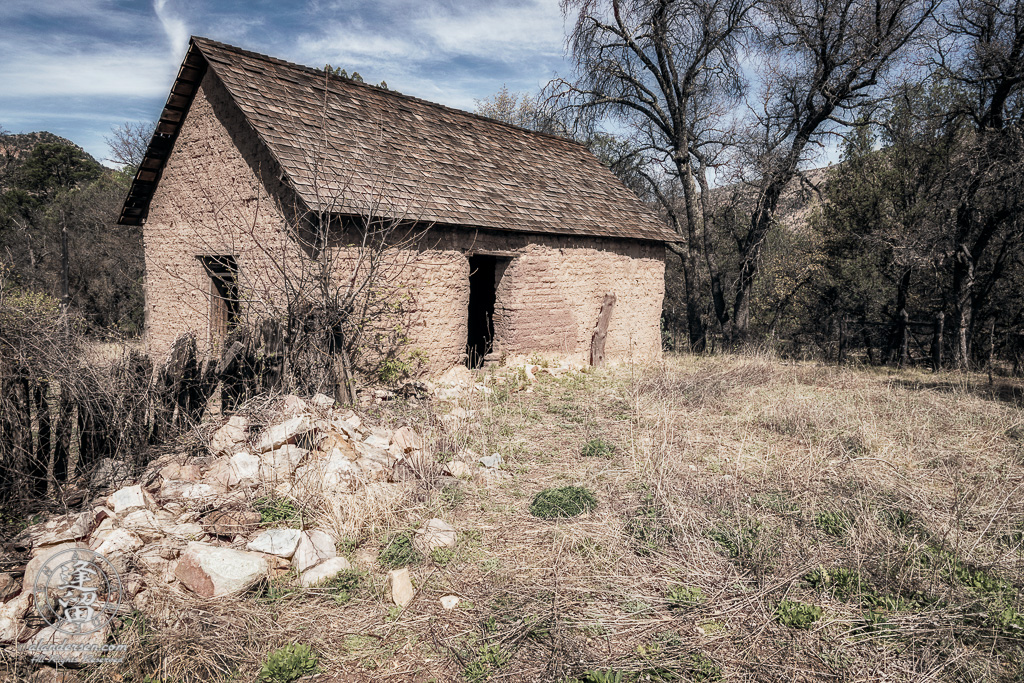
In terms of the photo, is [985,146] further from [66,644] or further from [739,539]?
[66,644]

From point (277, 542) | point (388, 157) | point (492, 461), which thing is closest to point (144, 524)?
point (277, 542)

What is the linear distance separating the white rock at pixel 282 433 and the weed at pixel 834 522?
448 cm

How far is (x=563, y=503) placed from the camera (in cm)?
475

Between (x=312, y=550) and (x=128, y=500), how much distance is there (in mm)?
1456

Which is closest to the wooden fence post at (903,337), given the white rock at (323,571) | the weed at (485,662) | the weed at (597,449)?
the weed at (597,449)

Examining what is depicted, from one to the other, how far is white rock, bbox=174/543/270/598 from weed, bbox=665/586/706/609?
2.69 m

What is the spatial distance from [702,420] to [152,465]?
6180mm

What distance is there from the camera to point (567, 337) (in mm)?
11438

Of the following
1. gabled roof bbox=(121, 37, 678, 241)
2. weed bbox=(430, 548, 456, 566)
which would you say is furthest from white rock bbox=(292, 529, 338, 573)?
gabled roof bbox=(121, 37, 678, 241)

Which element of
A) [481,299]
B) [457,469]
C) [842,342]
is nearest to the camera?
[457,469]

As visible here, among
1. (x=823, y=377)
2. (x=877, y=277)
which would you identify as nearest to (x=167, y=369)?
(x=823, y=377)

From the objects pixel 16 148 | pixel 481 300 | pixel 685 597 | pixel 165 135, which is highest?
pixel 16 148

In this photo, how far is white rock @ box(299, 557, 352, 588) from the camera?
373 centimetres

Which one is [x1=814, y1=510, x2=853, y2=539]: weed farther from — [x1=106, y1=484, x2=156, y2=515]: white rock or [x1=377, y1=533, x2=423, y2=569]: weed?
[x1=106, y1=484, x2=156, y2=515]: white rock
